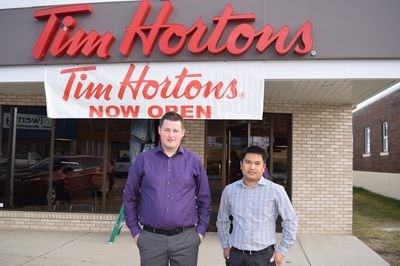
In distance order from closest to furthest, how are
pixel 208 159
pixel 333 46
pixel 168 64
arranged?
pixel 333 46, pixel 168 64, pixel 208 159

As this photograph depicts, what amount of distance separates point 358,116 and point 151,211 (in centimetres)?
2551

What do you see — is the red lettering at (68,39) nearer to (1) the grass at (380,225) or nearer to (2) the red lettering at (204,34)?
(2) the red lettering at (204,34)

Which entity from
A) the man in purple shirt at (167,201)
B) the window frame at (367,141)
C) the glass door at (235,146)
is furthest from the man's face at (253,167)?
the window frame at (367,141)

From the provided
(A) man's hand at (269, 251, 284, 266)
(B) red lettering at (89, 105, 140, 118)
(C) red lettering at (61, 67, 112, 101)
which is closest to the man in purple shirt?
(A) man's hand at (269, 251, 284, 266)

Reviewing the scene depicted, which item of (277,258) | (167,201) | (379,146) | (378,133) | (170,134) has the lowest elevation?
(277,258)

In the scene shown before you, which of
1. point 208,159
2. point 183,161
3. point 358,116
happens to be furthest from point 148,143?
point 358,116

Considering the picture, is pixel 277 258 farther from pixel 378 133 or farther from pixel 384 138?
pixel 378 133

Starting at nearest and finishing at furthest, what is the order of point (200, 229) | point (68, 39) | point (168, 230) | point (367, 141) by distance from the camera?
point (168, 230)
point (200, 229)
point (68, 39)
point (367, 141)

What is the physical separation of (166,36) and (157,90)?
0.87m

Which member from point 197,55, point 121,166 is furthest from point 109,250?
point 197,55

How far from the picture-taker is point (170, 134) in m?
3.71

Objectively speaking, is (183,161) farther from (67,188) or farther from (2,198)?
(2,198)

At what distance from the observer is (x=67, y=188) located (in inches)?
379

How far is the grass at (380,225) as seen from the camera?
8.38m
